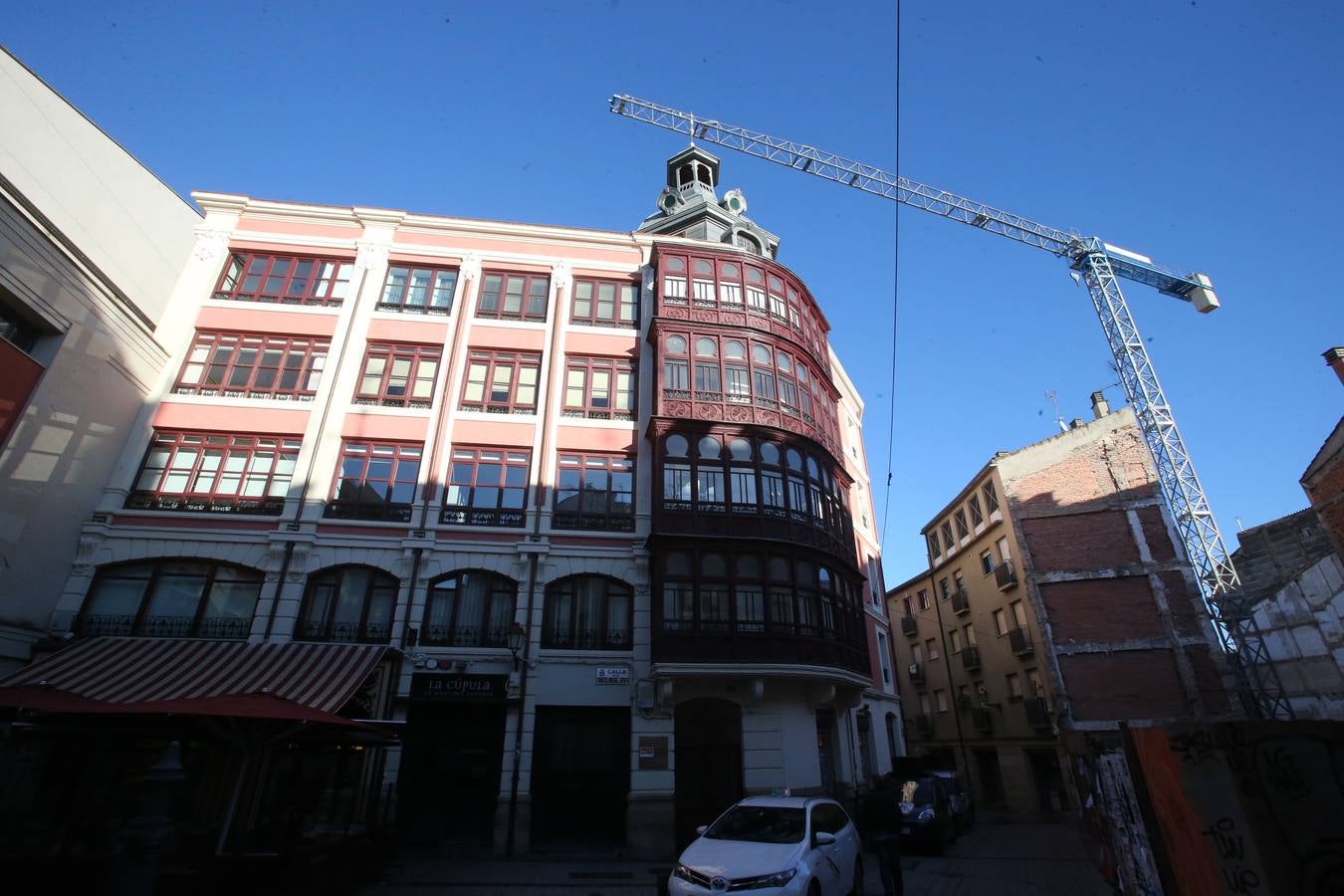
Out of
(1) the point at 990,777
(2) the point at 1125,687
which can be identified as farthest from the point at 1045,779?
(2) the point at 1125,687

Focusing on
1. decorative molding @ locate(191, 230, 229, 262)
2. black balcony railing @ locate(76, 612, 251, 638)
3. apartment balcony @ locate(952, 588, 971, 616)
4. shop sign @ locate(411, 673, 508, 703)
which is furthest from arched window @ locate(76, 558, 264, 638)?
apartment balcony @ locate(952, 588, 971, 616)

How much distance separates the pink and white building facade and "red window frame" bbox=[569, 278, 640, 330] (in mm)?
117

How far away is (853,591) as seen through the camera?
21828 mm

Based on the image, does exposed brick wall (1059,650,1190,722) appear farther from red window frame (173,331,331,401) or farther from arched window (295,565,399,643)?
red window frame (173,331,331,401)

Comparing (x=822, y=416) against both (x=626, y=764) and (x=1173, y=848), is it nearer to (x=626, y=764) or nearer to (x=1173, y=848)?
(x=626, y=764)

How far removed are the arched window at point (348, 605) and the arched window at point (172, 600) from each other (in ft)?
4.95

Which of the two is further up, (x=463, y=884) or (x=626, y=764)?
(x=626, y=764)

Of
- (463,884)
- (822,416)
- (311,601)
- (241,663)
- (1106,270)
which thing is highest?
(1106,270)

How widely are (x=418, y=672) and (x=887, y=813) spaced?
12.4m

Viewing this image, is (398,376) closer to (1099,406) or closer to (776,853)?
(776,853)

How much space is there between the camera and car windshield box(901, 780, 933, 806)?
17016 millimetres

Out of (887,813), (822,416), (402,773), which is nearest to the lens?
(887,813)

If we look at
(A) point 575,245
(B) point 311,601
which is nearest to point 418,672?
(B) point 311,601

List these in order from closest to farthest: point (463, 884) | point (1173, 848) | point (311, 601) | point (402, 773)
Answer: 1. point (1173, 848)
2. point (463, 884)
3. point (402, 773)
4. point (311, 601)
